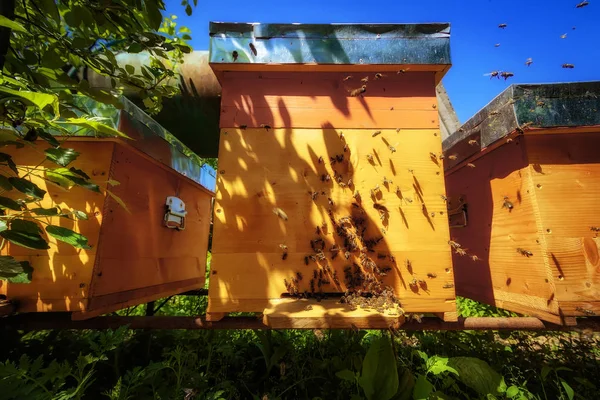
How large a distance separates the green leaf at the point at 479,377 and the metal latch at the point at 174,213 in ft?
8.44

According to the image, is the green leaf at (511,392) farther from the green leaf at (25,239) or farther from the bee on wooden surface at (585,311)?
the green leaf at (25,239)

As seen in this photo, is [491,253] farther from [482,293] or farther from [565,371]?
[565,371]

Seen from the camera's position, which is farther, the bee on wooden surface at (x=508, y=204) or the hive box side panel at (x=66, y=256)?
the bee on wooden surface at (x=508, y=204)

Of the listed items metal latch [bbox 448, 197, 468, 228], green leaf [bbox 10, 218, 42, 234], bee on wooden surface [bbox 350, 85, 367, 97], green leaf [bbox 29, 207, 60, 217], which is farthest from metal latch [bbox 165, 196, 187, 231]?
metal latch [bbox 448, 197, 468, 228]

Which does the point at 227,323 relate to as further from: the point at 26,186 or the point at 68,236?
the point at 26,186

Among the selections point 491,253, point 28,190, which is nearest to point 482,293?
point 491,253

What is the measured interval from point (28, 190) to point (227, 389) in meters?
1.75

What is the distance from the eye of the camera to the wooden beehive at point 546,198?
1.74 m

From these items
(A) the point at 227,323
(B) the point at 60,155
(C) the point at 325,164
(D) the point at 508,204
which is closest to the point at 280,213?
(C) the point at 325,164

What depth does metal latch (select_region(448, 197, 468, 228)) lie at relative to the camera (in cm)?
260

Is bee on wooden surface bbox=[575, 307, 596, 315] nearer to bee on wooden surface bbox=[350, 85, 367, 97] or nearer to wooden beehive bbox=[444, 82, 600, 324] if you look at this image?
wooden beehive bbox=[444, 82, 600, 324]

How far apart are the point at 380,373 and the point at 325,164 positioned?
1.37m

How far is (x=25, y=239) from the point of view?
1.19m

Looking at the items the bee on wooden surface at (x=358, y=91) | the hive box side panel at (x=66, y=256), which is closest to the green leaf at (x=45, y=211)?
the hive box side panel at (x=66, y=256)
